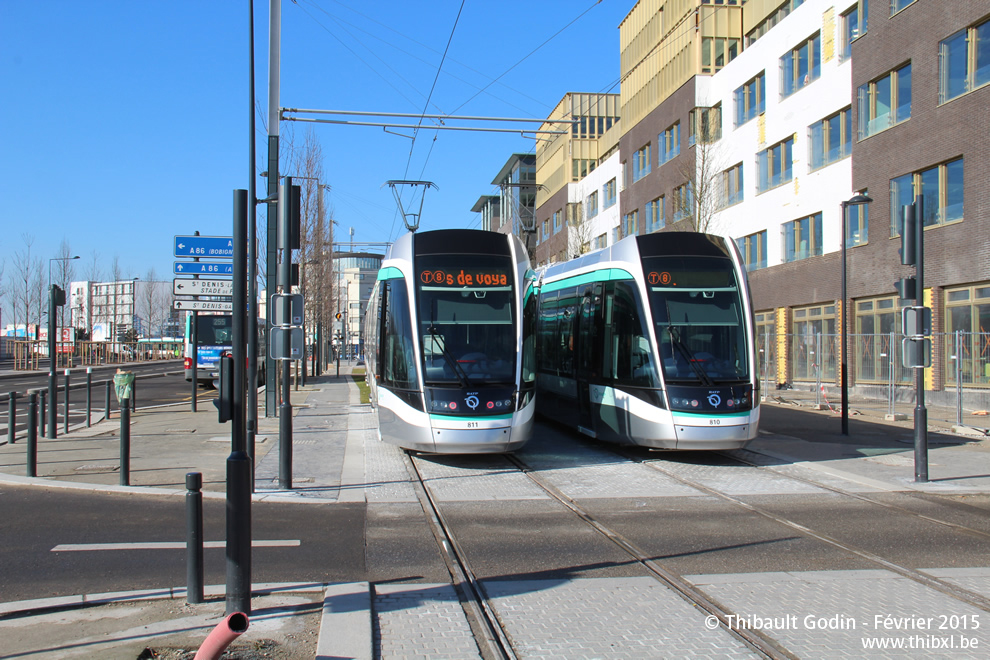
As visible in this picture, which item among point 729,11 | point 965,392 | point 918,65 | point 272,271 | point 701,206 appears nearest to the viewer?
point 272,271

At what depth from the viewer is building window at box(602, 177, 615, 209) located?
175 feet

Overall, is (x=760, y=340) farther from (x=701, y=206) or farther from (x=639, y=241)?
(x=639, y=241)

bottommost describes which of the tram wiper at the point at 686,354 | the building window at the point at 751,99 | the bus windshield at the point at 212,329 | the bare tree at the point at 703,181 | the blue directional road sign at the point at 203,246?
the tram wiper at the point at 686,354

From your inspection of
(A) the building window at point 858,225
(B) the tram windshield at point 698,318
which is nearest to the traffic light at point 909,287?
(B) the tram windshield at point 698,318

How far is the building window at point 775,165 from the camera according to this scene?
33.0m

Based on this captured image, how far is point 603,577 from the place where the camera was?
6.49 m

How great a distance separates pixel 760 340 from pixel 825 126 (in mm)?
8683

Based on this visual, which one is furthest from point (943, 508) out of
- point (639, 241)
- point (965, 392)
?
point (965, 392)

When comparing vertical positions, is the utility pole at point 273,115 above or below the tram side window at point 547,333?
above

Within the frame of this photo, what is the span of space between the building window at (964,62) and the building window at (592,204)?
3259 cm

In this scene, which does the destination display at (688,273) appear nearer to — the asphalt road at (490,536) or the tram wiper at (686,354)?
the tram wiper at (686,354)

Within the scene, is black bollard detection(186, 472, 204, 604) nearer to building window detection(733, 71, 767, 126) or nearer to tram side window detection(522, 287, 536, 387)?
tram side window detection(522, 287, 536, 387)

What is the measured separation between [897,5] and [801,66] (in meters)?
6.17

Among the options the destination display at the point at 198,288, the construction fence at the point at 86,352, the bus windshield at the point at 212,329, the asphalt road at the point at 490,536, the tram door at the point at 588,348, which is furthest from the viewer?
the construction fence at the point at 86,352
